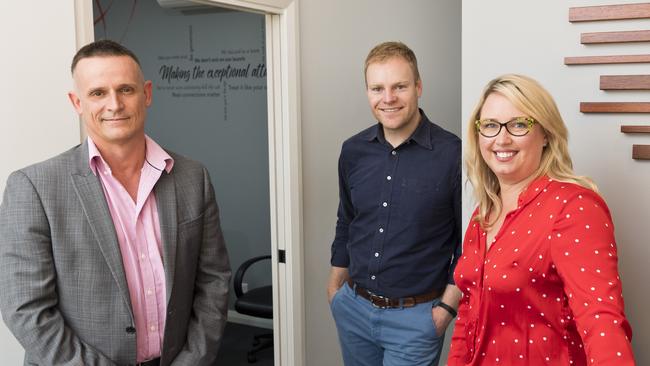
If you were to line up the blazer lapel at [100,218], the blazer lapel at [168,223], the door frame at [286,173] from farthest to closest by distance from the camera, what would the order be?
the door frame at [286,173]
the blazer lapel at [168,223]
the blazer lapel at [100,218]

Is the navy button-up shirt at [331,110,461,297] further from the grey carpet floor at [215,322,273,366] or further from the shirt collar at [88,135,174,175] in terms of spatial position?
the grey carpet floor at [215,322,273,366]

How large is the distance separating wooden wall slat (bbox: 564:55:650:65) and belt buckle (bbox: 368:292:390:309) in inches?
42.6

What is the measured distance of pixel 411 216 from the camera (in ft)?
8.75

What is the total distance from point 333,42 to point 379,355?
166 cm

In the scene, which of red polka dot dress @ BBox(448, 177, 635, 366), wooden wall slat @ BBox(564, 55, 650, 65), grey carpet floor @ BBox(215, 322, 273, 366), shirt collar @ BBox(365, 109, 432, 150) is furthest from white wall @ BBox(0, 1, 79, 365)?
grey carpet floor @ BBox(215, 322, 273, 366)

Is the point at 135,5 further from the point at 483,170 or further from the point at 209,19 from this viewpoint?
the point at 483,170

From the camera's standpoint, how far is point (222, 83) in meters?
5.68

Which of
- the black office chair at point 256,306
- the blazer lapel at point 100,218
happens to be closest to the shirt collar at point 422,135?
the blazer lapel at point 100,218

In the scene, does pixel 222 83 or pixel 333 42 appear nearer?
pixel 333 42

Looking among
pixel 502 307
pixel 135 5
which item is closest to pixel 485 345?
pixel 502 307

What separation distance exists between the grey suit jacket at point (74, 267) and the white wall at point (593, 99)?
1.21 meters

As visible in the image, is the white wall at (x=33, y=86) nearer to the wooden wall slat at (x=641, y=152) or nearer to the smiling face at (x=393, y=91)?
the smiling face at (x=393, y=91)

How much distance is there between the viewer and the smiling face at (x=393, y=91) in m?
2.63

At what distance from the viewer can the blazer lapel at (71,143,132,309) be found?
190 cm
